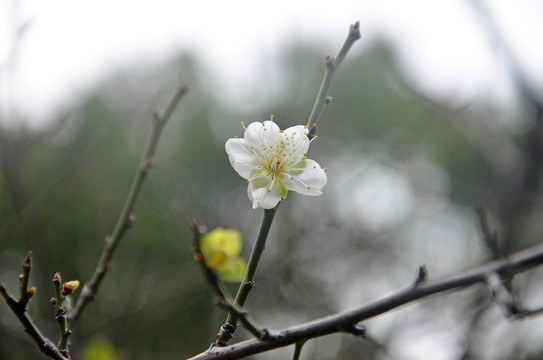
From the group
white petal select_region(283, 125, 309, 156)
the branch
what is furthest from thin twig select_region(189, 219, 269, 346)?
white petal select_region(283, 125, 309, 156)

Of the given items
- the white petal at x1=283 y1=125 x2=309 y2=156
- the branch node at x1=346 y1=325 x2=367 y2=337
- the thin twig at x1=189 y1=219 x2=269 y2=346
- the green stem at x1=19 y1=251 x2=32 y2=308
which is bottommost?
the green stem at x1=19 y1=251 x2=32 y2=308

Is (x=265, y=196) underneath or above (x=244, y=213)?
underneath

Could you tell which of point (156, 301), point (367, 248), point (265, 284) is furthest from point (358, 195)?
point (156, 301)

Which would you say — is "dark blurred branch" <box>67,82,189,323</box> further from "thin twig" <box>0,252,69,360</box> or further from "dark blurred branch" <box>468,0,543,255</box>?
"dark blurred branch" <box>468,0,543,255</box>

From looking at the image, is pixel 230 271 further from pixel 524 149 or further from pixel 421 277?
pixel 524 149

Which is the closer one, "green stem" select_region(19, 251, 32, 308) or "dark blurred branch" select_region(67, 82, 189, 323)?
"green stem" select_region(19, 251, 32, 308)

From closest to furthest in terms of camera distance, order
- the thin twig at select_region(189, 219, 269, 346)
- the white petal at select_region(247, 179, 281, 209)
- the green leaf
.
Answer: the thin twig at select_region(189, 219, 269, 346)
the white petal at select_region(247, 179, 281, 209)
the green leaf

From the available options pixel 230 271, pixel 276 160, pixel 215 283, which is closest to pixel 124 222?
pixel 230 271

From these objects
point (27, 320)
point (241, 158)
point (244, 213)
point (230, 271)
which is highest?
point (244, 213)
